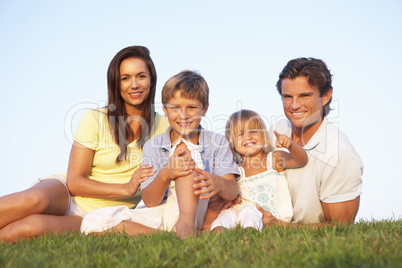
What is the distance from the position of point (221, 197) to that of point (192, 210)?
772 mm

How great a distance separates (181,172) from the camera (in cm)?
388

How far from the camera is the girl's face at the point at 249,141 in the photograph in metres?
4.97

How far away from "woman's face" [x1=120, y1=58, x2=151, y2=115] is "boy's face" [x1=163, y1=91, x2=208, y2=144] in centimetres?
65

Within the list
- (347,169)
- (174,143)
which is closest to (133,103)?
(174,143)

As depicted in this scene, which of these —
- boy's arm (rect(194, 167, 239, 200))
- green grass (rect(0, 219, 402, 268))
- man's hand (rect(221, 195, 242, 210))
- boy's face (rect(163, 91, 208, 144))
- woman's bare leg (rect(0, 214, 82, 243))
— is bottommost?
woman's bare leg (rect(0, 214, 82, 243))

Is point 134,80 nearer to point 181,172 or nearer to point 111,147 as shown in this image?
point 111,147

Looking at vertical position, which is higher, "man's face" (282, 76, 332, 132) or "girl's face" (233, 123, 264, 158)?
"man's face" (282, 76, 332, 132)

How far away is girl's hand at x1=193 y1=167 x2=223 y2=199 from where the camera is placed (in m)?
3.81

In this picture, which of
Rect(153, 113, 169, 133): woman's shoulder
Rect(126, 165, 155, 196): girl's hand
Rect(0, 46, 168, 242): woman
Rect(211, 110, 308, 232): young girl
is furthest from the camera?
Rect(153, 113, 169, 133): woman's shoulder

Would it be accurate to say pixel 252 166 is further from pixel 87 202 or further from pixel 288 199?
pixel 87 202

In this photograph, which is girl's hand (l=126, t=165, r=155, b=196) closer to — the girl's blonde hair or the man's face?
the girl's blonde hair

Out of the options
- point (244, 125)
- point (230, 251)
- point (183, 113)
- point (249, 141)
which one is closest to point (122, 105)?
point (183, 113)

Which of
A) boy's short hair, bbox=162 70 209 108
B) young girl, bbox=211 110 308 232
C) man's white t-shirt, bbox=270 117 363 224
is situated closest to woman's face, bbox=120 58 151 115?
boy's short hair, bbox=162 70 209 108

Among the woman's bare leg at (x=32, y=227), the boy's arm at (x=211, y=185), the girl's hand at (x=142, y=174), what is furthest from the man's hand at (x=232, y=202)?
the woman's bare leg at (x=32, y=227)
